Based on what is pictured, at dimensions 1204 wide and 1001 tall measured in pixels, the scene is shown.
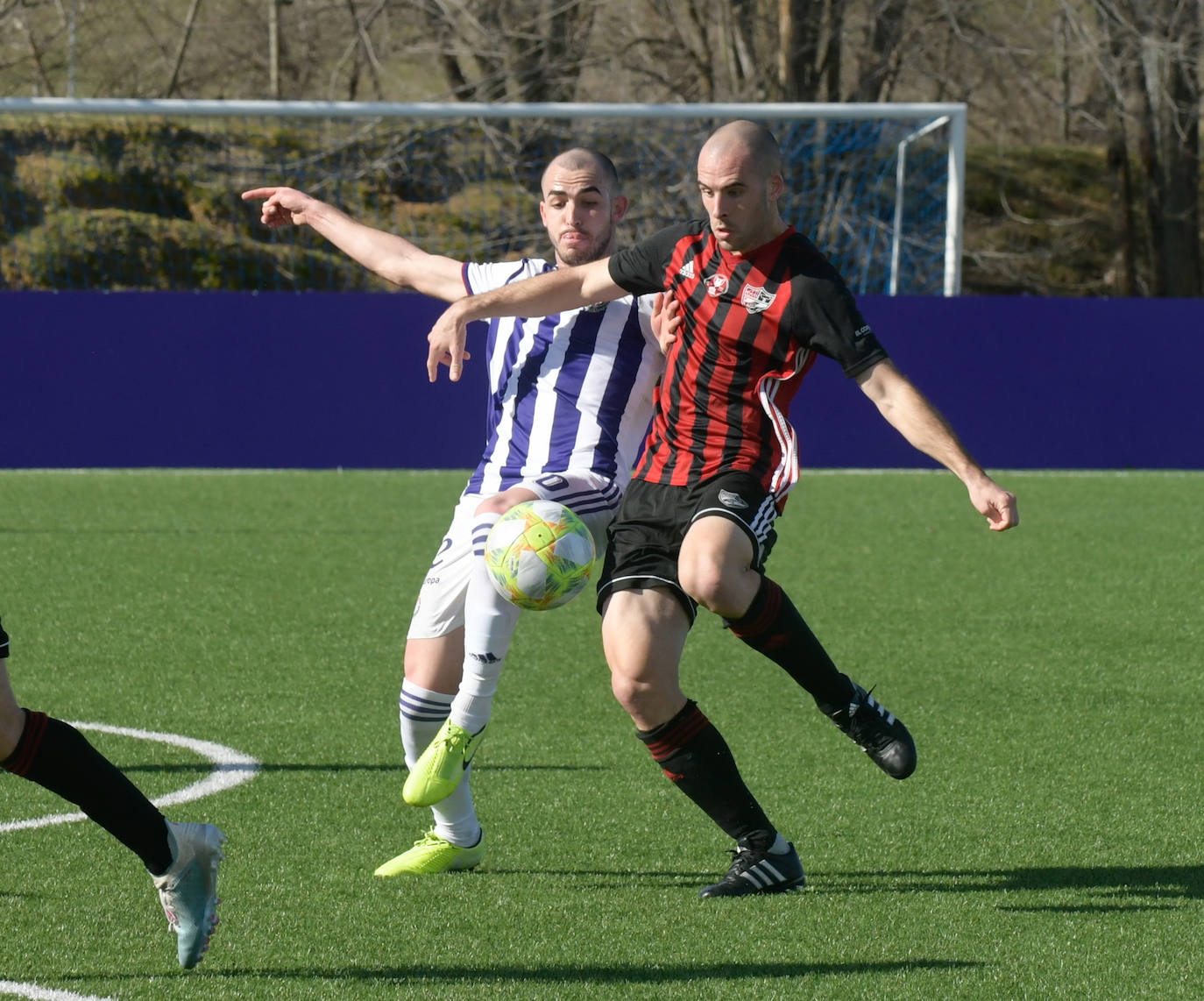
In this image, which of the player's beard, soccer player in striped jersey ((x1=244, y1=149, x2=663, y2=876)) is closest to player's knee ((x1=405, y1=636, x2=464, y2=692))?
soccer player in striped jersey ((x1=244, y1=149, x2=663, y2=876))

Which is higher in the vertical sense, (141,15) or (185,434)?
(141,15)

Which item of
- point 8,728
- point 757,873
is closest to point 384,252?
point 8,728

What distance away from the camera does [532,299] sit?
462 cm

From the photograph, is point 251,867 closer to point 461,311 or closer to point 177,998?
point 177,998

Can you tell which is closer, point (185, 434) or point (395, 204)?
point (185, 434)

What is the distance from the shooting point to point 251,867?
447 centimetres

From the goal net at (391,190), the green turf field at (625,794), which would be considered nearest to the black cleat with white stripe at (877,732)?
the green turf field at (625,794)

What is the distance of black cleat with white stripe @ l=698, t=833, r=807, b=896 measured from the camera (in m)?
4.31

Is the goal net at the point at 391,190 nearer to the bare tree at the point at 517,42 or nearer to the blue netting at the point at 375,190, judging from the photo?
the blue netting at the point at 375,190

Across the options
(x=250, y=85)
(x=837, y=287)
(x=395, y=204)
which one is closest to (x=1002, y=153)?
(x=250, y=85)

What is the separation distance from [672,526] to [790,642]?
0.45 meters

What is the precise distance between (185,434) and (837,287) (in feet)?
37.8

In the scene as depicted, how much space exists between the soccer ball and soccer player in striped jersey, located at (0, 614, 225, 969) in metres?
1.13

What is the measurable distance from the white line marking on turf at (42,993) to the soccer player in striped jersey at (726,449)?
1526 mm
